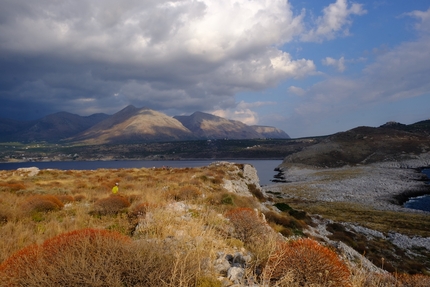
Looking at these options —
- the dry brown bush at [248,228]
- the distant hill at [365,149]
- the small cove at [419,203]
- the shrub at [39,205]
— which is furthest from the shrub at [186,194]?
the distant hill at [365,149]

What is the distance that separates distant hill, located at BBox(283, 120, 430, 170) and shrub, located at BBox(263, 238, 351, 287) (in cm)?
10678

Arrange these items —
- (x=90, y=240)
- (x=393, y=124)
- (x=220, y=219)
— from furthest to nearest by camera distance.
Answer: (x=393, y=124)
(x=220, y=219)
(x=90, y=240)

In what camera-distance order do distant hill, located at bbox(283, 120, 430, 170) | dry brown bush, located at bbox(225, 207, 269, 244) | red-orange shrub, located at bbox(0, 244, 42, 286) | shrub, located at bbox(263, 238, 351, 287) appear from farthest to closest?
distant hill, located at bbox(283, 120, 430, 170)
dry brown bush, located at bbox(225, 207, 269, 244)
shrub, located at bbox(263, 238, 351, 287)
red-orange shrub, located at bbox(0, 244, 42, 286)

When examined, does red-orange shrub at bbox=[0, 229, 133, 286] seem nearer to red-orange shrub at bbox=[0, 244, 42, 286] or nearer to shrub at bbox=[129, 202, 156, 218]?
red-orange shrub at bbox=[0, 244, 42, 286]

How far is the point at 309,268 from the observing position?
540 centimetres

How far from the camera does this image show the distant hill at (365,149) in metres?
103

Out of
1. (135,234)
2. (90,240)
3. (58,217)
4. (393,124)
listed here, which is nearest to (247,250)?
(135,234)

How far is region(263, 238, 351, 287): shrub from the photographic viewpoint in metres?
5.21

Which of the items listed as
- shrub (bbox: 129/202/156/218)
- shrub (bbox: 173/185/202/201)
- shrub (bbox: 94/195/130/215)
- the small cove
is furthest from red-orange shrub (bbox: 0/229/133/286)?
the small cove

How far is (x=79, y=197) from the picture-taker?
15414 millimetres

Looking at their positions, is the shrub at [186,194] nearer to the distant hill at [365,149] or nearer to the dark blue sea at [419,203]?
the dark blue sea at [419,203]

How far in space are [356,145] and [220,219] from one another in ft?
410

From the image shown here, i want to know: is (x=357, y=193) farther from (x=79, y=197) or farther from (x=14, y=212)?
(x=14, y=212)

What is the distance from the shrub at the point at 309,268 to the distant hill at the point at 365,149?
107m
